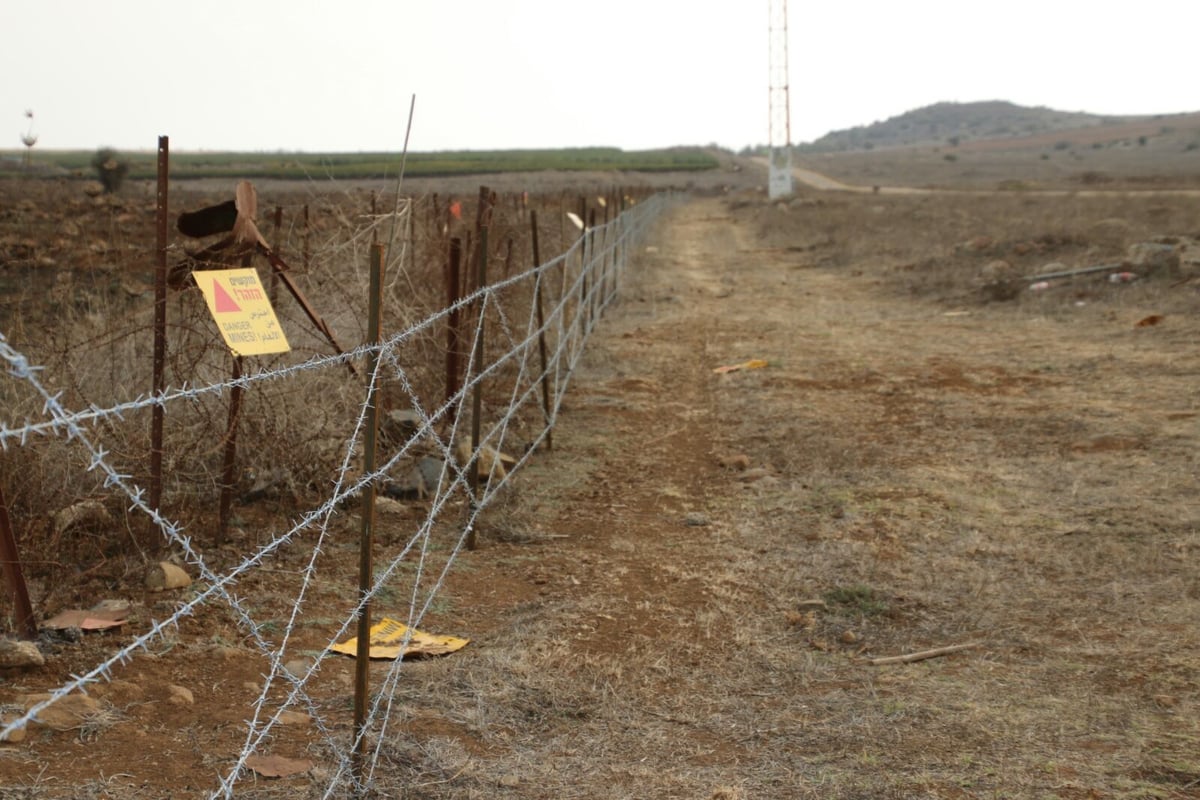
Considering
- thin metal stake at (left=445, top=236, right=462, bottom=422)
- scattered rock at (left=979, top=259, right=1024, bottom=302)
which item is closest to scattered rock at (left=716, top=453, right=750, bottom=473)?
thin metal stake at (left=445, top=236, right=462, bottom=422)

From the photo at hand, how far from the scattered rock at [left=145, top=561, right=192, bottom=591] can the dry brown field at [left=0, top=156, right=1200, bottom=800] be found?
71mm

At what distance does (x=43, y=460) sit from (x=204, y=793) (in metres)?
2.57

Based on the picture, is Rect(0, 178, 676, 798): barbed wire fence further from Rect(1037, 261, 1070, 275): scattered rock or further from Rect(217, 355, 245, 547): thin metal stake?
Rect(1037, 261, 1070, 275): scattered rock

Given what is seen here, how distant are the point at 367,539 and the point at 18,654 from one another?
1.60 metres

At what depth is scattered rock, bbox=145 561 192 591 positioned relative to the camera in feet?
16.8

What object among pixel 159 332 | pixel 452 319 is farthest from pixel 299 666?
pixel 452 319

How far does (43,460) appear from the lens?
5340 millimetres

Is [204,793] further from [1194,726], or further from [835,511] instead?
[835,511]

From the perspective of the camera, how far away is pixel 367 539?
11.3ft

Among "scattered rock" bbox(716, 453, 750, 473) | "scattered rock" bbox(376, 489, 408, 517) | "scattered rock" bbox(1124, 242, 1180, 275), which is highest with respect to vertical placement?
"scattered rock" bbox(1124, 242, 1180, 275)

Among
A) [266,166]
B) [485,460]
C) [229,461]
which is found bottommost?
[485,460]

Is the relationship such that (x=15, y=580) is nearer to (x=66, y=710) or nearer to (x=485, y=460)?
(x=66, y=710)

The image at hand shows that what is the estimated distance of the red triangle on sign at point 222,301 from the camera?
4539 mm

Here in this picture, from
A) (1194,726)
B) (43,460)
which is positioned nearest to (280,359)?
(43,460)
